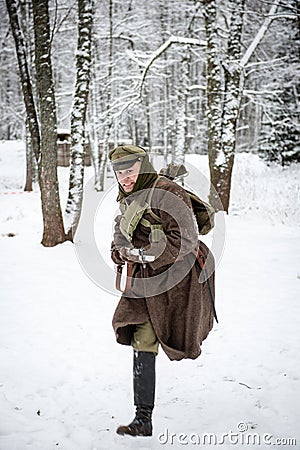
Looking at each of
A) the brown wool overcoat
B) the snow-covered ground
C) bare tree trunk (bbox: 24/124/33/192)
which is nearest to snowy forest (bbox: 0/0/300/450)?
the snow-covered ground

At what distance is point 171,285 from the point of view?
99.9 inches

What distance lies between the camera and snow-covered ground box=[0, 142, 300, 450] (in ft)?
9.04

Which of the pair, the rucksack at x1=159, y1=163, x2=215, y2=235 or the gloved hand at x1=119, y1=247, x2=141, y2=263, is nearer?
the gloved hand at x1=119, y1=247, x2=141, y2=263

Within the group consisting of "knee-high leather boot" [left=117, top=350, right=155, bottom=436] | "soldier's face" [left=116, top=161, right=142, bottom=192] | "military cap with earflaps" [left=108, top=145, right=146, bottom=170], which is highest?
"military cap with earflaps" [left=108, top=145, right=146, bottom=170]

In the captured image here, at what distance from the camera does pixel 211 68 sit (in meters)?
9.62

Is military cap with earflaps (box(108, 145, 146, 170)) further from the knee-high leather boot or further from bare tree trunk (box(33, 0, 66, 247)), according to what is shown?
bare tree trunk (box(33, 0, 66, 247))

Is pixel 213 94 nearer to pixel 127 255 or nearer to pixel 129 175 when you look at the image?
pixel 129 175

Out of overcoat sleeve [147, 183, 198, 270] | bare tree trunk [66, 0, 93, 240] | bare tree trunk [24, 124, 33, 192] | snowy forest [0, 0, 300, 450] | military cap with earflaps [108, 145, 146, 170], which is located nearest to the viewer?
overcoat sleeve [147, 183, 198, 270]

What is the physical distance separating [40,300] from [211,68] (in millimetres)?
7127

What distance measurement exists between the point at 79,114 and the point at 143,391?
626 centimetres

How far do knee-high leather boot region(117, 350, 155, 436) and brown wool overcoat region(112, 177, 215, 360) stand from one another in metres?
0.17

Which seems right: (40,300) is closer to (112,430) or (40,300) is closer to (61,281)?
(61,281)

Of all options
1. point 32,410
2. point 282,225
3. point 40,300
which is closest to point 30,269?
point 40,300

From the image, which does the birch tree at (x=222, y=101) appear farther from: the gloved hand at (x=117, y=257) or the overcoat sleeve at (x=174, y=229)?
the overcoat sleeve at (x=174, y=229)
